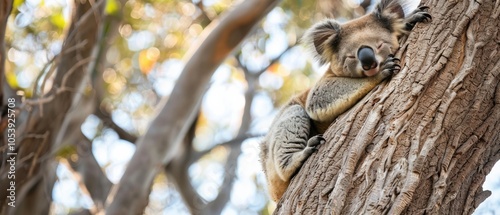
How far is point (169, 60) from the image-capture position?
12.5 meters

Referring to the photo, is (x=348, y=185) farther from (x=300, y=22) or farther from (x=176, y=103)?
(x=300, y=22)

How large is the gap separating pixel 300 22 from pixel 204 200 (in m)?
3.36

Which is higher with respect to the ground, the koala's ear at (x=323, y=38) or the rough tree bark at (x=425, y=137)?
the koala's ear at (x=323, y=38)

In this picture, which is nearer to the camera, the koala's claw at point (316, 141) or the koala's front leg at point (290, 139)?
the koala's claw at point (316, 141)

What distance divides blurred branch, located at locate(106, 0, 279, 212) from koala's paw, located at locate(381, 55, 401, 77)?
3.87 metres

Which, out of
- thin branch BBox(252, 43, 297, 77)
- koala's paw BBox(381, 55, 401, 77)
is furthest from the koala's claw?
thin branch BBox(252, 43, 297, 77)

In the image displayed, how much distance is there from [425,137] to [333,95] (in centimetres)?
134

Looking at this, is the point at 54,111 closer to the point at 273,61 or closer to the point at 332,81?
the point at 332,81

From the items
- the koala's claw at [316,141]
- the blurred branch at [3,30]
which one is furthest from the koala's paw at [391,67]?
the blurred branch at [3,30]

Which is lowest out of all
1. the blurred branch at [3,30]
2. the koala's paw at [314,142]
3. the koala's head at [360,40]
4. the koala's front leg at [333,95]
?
the koala's front leg at [333,95]

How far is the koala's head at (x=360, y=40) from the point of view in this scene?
4.16m

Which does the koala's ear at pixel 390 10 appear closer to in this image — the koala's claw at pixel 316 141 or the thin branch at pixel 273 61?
the koala's claw at pixel 316 141

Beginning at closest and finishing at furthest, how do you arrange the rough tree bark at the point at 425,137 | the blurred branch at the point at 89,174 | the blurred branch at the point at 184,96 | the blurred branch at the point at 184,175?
the rough tree bark at the point at 425,137 → the blurred branch at the point at 184,96 → the blurred branch at the point at 184,175 → the blurred branch at the point at 89,174

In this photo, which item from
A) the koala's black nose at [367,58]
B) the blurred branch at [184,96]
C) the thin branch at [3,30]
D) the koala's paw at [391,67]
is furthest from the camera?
the blurred branch at [184,96]
